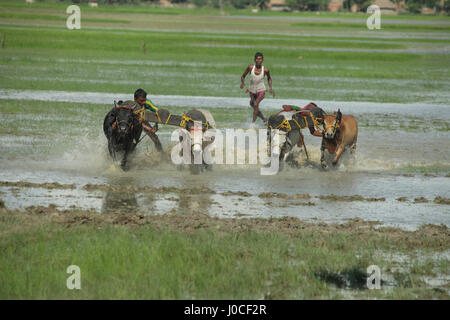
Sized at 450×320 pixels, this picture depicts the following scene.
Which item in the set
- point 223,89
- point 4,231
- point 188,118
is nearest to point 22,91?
point 223,89

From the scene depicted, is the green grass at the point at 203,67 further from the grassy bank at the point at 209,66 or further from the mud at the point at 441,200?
the mud at the point at 441,200

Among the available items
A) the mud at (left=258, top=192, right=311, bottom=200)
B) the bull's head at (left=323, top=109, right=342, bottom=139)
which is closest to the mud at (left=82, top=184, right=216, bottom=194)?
the mud at (left=258, top=192, right=311, bottom=200)

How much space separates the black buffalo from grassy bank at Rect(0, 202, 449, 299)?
324 centimetres

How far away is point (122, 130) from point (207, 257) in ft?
17.2

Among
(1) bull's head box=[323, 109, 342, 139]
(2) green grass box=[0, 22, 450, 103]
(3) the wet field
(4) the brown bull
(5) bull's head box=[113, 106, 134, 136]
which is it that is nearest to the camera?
(3) the wet field

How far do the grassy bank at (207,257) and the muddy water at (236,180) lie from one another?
95 cm

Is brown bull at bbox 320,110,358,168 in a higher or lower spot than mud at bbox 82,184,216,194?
higher

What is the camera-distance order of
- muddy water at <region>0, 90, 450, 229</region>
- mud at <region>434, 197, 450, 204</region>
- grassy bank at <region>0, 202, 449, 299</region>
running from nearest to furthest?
grassy bank at <region>0, 202, 449, 299</region> < muddy water at <region>0, 90, 450, 229</region> < mud at <region>434, 197, 450, 204</region>

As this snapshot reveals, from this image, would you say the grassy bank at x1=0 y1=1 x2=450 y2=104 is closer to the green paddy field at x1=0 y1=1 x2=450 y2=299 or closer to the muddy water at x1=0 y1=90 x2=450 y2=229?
the green paddy field at x1=0 y1=1 x2=450 y2=299

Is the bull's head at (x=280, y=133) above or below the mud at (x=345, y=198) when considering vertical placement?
above

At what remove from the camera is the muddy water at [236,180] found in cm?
1076

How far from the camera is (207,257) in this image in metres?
7.91

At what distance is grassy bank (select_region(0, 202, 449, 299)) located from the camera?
6953 mm

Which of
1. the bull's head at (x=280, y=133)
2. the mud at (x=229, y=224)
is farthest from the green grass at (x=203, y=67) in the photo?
the mud at (x=229, y=224)
